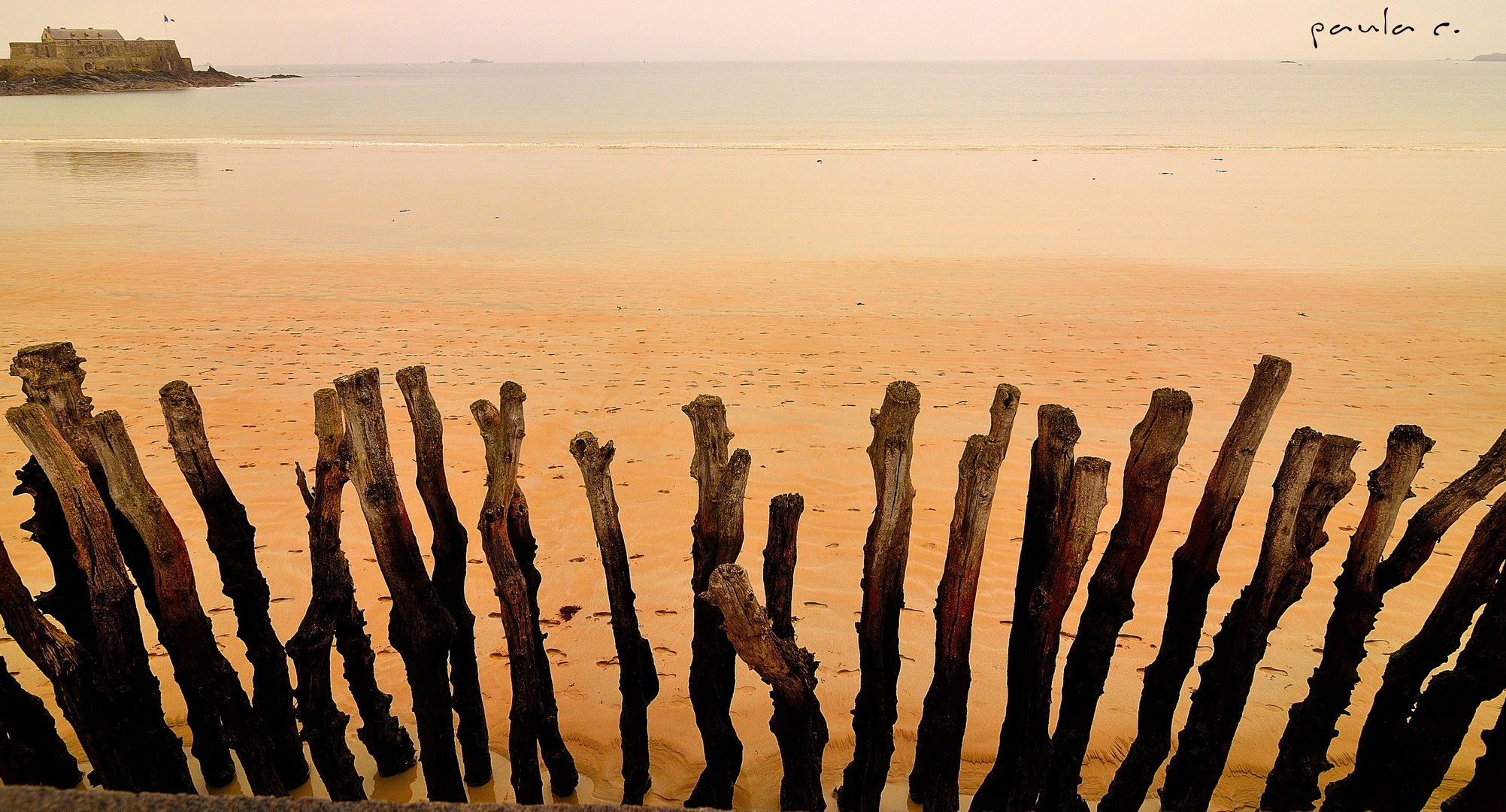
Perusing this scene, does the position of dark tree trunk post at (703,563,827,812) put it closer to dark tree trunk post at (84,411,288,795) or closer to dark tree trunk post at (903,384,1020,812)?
dark tree trunk post at (903,384,1020,812)

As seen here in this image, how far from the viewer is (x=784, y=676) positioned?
219 cm

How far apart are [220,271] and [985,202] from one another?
13.6 metres

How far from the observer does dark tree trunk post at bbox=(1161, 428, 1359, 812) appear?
7.05 ft

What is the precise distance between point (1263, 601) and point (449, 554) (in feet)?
7.17

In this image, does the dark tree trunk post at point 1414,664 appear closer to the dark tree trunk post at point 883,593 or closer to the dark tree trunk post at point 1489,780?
the dark tree trunk post at point 1489,780

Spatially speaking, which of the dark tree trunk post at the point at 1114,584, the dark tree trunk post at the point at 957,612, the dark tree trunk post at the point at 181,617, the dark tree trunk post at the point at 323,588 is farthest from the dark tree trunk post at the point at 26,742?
the dark tree trunk post at the point at 1114,584

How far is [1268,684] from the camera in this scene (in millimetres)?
3393

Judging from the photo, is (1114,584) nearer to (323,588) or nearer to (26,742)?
(323,588)

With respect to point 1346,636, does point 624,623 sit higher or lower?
lower

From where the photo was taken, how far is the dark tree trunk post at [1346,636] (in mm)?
2127

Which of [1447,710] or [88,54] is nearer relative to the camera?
[1447,710]

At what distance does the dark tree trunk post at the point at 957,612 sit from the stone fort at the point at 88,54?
97.1 meters

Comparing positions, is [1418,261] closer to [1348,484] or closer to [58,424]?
[1348,484]

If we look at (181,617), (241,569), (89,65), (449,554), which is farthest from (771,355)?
(89,65)
